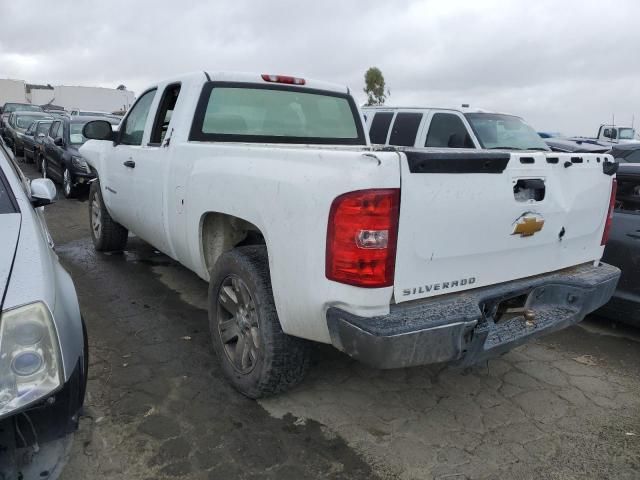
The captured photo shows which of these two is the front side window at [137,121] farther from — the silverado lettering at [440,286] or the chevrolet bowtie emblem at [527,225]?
the chevrolet bowtie emblem at [527,225]

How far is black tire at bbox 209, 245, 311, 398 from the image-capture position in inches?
113

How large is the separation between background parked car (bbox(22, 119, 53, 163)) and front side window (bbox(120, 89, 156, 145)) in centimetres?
847

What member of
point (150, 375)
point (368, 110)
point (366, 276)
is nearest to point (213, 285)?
point (150, 375)

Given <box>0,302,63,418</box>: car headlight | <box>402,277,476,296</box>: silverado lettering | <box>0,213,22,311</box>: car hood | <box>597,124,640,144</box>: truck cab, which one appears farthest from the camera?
<box>597,124,640,144</box>: truck cab

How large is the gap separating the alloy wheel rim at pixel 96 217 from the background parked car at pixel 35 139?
7.26 meters

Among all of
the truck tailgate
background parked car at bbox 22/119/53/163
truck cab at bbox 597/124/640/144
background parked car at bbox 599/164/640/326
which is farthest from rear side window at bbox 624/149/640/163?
background parked car at bbox 22/119/53/163

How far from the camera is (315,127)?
4430 millimetres

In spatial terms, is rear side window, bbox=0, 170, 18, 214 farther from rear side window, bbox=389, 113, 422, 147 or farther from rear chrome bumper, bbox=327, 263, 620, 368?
rear side window, bbox=389, 113, 422, 147

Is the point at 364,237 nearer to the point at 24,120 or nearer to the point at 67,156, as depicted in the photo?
the point at 67,156

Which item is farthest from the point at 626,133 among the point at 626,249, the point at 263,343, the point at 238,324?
the point at 263,343

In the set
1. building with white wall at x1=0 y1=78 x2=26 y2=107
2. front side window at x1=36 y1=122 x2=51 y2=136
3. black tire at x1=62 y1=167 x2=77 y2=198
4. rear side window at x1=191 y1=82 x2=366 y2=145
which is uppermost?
building with white wall at x1=0 y1=78 x2=26 y2=107

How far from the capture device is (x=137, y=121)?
16.6ft

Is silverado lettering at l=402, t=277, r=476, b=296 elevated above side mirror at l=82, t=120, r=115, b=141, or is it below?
below

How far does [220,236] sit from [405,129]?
5.46m
